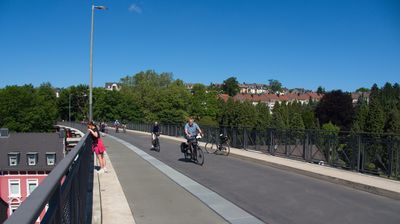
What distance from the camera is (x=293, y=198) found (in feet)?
30.0

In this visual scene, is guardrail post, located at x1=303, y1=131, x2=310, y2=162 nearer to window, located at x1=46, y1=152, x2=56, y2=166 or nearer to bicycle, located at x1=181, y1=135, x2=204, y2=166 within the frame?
bicycle, located at x1=181, y1=135, x2=204, y2=166

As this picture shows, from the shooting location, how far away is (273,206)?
328 inches

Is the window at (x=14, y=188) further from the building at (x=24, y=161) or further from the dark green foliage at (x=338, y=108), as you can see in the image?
the dark green foliage at (x=338, y=108)

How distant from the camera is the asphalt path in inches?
294

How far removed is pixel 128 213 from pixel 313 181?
19.7 feet

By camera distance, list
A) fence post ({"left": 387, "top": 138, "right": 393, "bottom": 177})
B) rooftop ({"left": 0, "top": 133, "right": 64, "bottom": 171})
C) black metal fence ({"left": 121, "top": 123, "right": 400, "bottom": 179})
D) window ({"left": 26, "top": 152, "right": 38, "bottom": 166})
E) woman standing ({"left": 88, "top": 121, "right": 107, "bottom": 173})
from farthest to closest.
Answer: window ({"left": 26, "top": 152, "right": 38, "bottom": 166}) → rooftop ({"left": 0, "top": 133, "right": 64, "bottom": 171}) → woman standing ({"left": 88, "top": 121, "right": 107, "bottom": 173}) → black metal fence ({"left": 121, "top": 123, "right": 400, "bottom": 179}) → fence post ({"left": 387, "top": 138, "right": 393, "bottom": 177})

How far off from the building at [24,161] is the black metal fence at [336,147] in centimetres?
2934

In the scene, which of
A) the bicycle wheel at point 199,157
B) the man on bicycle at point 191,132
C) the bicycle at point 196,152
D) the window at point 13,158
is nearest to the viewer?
the bicycle wheel at point 199,157

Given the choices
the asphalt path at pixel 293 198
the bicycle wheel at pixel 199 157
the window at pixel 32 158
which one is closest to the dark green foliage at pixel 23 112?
the window at pixel 32 158

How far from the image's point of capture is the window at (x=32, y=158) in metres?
52.7

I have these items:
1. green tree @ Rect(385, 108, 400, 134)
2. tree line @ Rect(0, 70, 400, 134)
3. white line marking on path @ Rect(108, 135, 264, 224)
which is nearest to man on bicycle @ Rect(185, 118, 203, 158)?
white line marking on path @ Rect(108, 135, 264, 224)

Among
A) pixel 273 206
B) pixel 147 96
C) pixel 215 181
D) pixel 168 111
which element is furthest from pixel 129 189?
pixel 147 96

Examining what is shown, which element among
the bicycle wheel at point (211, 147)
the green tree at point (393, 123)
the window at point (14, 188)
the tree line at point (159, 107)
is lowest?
the window at point (14, 188)

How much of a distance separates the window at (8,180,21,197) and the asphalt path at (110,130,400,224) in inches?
1432
